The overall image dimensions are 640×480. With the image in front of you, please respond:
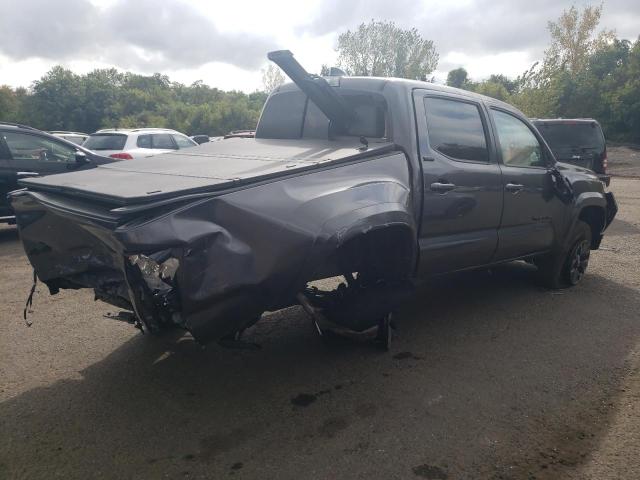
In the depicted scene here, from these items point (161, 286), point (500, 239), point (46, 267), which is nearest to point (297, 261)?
point (161, 286)

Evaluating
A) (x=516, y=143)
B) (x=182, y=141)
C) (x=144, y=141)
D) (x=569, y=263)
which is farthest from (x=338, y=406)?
(x=182, y=141)

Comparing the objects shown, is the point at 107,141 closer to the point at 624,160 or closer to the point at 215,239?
the point at 215,239

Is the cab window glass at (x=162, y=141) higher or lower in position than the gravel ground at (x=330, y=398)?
higher

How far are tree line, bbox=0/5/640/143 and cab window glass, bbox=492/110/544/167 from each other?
9.86 m

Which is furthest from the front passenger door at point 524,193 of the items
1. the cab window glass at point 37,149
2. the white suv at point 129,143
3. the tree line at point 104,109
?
the tree line at point 104,109

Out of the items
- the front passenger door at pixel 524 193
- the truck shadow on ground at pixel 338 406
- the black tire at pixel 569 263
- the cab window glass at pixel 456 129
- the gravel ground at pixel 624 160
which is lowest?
the gravel ground at pixel 624 160

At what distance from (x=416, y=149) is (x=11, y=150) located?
6491mm

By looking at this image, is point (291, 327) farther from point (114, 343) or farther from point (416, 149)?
point (416, 149)

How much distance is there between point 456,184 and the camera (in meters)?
4.14

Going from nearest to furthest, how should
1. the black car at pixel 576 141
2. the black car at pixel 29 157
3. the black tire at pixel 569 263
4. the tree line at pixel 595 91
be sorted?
1. the black tire at pixel 569 263
2. the black car at pixel 29 157
3. the black car at pixel 576 141
4. the tree line at pixel 595 91

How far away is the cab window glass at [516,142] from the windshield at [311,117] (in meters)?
1.31

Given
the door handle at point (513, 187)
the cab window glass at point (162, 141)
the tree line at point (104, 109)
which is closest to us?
the door handle at point (513, 187)

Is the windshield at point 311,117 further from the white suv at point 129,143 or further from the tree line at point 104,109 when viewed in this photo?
the tree line at point 104,109

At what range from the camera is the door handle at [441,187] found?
395cm
